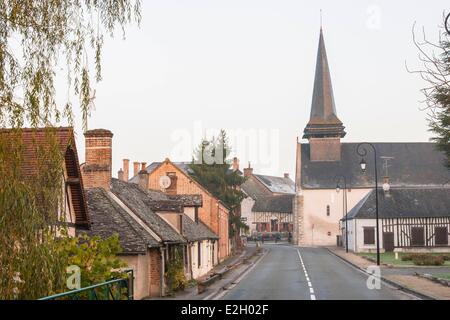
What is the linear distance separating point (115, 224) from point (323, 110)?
63.6 meters

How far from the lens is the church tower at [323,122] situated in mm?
85500

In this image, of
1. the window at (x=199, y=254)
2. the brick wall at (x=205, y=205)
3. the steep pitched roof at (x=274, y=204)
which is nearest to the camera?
the window at (x=199, y=254)

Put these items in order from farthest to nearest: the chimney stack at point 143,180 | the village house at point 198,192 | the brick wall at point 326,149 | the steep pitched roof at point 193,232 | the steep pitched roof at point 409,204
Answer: the brick wall at point 326,149 → the steep pitched roof at point 409,204 → the village house at point 198,192 → the chimney stack at point 143,180 → the steep pitched roof at point 193,232

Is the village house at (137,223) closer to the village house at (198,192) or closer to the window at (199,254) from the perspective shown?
the window at (199,254)

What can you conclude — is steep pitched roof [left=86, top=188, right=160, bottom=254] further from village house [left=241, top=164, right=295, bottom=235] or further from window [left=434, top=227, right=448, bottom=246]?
village house [left=241, top=164, right=295, bottom=235]

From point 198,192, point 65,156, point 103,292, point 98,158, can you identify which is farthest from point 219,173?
point 103,292

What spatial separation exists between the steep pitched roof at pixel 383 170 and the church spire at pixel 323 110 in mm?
→ 3622

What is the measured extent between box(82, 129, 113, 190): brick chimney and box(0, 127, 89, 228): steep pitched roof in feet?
23.6

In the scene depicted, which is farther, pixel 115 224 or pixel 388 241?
pixel 388 241

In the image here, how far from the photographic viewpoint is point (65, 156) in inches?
682

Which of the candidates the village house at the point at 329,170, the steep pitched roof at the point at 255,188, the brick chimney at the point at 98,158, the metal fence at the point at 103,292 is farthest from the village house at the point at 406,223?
the steep pitched roof at the point at 255,188

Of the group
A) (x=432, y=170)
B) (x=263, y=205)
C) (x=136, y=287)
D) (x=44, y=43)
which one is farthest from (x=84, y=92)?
(x=263, y=205)

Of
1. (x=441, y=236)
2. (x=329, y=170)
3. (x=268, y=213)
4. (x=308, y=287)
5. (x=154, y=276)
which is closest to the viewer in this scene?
(x=154, y=276)

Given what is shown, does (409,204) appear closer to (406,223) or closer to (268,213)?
(406,223)
